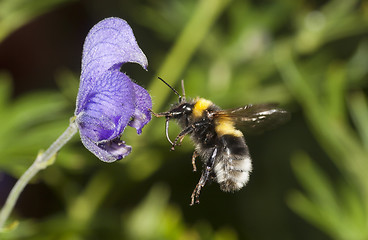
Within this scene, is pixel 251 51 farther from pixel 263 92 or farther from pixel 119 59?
pixel 119 59

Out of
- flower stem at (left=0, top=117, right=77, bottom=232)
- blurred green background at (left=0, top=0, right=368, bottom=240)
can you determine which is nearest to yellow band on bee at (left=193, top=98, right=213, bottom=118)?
flower stem at (left=0, top=117, right=77, bottom=232)

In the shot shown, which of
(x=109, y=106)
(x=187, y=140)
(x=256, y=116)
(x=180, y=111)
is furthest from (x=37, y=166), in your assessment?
(x=187, y=140)

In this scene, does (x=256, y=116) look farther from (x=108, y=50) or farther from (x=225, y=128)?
(x=108, y=50)

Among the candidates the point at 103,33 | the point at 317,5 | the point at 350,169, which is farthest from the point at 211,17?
the point at 103,33

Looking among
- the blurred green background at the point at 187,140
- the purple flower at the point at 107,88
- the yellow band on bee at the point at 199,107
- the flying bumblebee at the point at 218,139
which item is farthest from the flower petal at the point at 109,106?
the blurred green background at the point at 187,140

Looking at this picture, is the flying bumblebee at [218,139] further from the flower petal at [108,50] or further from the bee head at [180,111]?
the flower petal at [108,50]

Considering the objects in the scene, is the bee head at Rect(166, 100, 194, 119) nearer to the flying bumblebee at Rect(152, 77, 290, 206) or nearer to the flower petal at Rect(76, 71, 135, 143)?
the flying bumblebee at Rect(152, 77, 290, 206)
